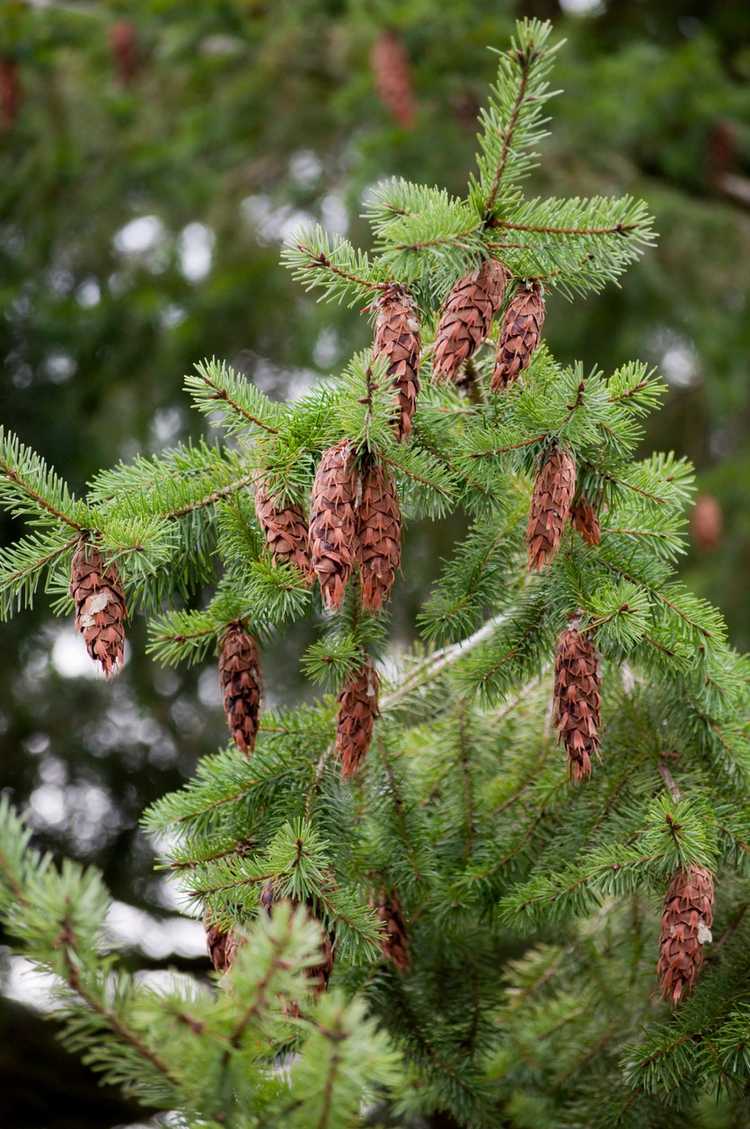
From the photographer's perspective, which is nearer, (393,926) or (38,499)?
(38,499)

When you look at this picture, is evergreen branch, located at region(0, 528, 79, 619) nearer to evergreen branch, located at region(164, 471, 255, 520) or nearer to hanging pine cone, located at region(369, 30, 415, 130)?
evergreen branch, located at region(164, 471, 255, 520)

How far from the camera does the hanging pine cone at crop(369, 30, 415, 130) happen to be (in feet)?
14.7

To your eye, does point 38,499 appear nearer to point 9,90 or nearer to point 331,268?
point 331,268

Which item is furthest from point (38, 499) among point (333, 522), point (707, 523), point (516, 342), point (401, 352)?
point (707, 523)

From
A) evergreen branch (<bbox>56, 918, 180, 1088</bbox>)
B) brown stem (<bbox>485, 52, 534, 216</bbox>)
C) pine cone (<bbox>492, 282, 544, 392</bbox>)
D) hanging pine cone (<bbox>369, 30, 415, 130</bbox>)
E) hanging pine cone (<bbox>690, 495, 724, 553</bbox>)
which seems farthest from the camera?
hanging pine cone (<bbox>690, 495, 724, 553</bbox>)

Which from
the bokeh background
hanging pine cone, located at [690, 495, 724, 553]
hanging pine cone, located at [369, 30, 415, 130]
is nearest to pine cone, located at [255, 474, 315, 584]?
the bokeh background

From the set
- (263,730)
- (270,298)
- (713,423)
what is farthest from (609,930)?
(713,423)

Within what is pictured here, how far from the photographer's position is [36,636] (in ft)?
16.8

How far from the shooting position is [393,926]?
72.1 inches

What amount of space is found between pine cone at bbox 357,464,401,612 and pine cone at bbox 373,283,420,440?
0.07 meters

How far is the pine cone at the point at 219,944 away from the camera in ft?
4.92

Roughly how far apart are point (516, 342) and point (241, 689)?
0.60 m

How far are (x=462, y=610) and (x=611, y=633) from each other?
28cm

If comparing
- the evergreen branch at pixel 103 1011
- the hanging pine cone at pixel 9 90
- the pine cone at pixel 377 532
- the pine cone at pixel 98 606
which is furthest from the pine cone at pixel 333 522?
the hanging pine cone at pixel 9 90
